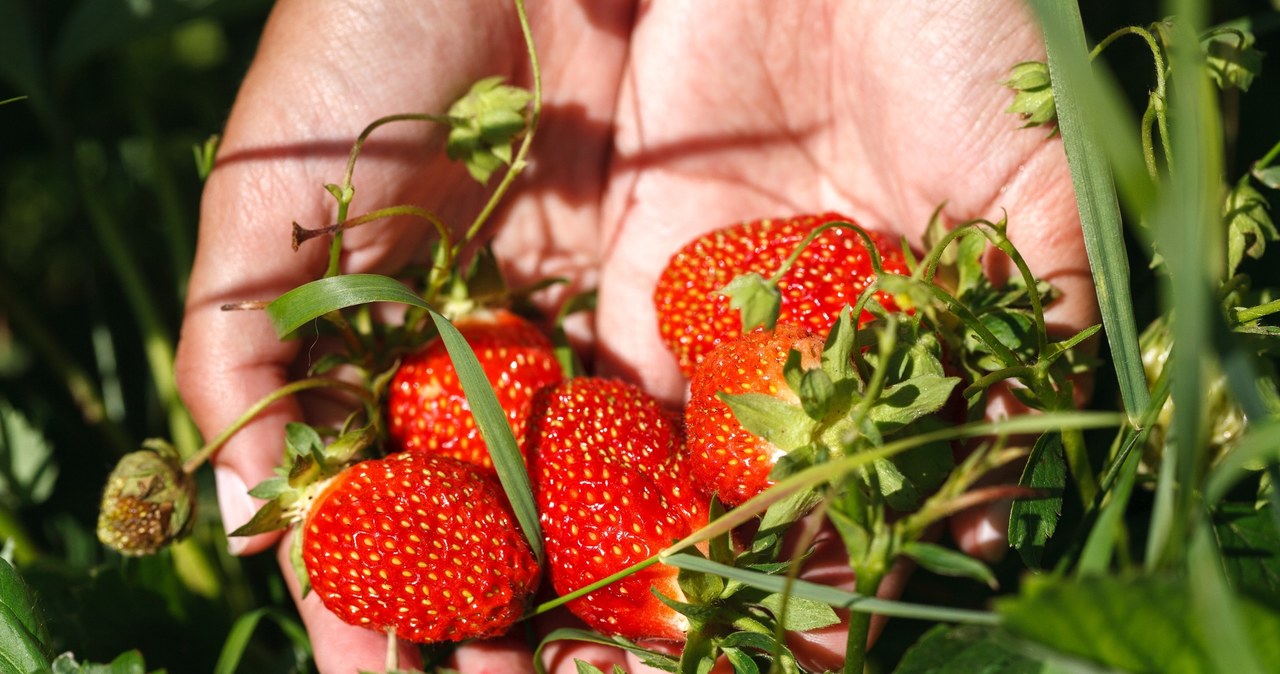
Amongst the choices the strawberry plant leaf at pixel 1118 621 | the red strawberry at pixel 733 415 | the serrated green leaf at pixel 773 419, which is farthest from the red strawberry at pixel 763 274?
the strawberry plant leaf at pixel 1118 621

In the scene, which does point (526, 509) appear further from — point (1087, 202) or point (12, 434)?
point (12, 434)

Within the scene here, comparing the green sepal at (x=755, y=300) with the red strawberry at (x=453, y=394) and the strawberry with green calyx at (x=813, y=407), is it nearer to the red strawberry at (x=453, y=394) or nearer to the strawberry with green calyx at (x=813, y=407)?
the strawberry with green calyx at (x=813, y=407)

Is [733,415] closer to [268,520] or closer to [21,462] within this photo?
[268,520]

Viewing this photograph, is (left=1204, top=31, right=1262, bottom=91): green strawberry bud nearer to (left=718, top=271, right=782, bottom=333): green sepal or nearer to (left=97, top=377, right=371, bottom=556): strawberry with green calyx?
(left=718, top=271, right=782, bottom=333): green sepal

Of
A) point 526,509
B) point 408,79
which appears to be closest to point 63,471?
point 408,79

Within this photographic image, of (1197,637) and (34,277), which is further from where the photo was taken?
(34,277)

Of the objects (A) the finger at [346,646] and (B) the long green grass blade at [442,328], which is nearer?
(B) the long green grass blade at [442,328]
